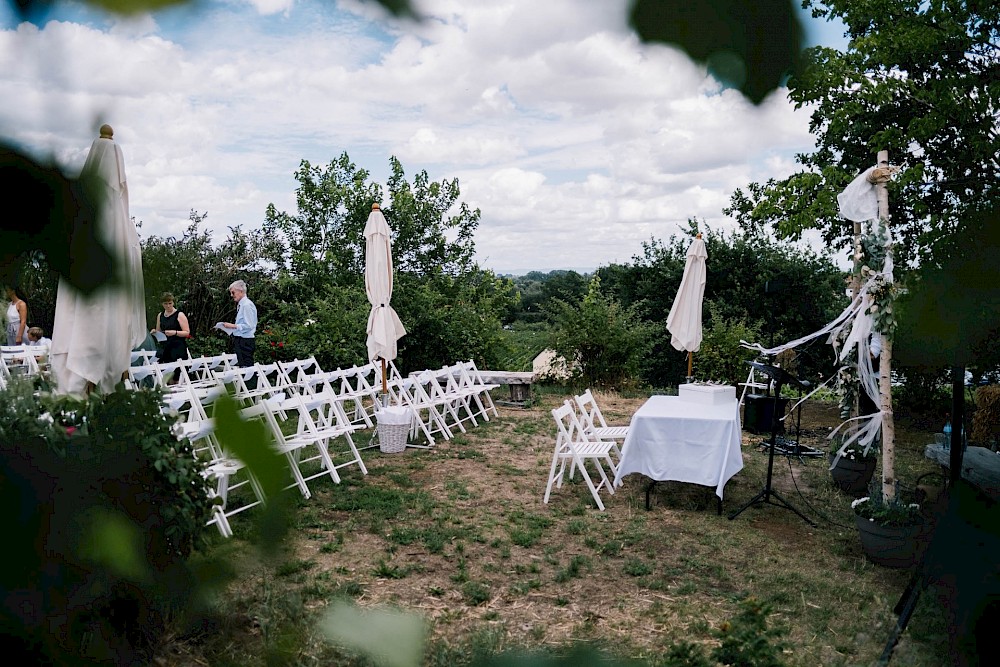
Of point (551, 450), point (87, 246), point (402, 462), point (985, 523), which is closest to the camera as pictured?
point (87, 246)

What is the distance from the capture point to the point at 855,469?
7164 mm

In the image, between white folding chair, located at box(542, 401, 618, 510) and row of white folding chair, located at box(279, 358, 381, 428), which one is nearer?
white folding chair, located at box(542, 401, 618, 510)

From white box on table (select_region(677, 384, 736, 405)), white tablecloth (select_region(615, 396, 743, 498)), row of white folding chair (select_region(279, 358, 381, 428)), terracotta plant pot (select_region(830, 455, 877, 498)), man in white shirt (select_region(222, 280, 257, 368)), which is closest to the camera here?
white tablecloth (select_region(615, 396, 743, 498))

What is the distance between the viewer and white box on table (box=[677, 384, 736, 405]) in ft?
24.5

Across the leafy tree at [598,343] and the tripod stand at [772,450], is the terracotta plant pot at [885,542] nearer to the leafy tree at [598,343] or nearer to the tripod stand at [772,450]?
the tripod stand at [772,450]

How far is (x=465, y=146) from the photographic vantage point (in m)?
0.52

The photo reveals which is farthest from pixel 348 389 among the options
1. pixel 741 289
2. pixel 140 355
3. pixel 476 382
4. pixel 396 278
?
pixel 741 289

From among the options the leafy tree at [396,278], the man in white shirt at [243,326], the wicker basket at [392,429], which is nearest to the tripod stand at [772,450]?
the wicker basket at [392,429]

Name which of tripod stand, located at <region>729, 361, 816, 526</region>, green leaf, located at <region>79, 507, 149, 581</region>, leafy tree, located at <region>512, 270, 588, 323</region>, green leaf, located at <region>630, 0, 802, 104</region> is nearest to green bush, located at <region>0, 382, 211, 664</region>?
green leaf, located at <region>79, 507, 149, 581</region>

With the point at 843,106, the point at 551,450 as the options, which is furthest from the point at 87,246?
the point at 551,450

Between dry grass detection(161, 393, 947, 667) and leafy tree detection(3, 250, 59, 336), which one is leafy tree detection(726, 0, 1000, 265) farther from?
dry grass detection(161, 393, 947, 667)

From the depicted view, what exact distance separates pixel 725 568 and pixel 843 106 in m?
5.11

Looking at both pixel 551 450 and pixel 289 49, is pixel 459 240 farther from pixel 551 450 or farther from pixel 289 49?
pixel 289 49

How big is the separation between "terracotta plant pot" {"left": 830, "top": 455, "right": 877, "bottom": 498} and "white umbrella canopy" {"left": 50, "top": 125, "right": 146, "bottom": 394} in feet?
25.5
